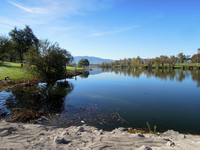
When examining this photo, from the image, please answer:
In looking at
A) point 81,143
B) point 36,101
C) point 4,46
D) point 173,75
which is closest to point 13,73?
point 4,46

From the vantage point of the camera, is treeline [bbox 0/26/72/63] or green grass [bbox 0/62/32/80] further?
Result: treeline [bbox 0/26/72/63]

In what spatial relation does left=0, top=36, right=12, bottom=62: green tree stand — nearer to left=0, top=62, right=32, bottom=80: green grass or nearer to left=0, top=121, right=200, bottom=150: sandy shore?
left=0, top=62, right=32, bottom=80: green grass

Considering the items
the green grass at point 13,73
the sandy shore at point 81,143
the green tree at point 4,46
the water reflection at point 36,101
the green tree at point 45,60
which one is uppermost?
the green tree at point 4,46

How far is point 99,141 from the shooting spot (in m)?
6.66

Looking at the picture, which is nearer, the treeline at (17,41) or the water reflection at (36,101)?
the water reflection at (36,101)

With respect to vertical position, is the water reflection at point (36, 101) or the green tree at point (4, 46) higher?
the green tree at point (4, 46)

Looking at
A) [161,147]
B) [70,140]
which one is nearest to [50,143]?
[70,140]

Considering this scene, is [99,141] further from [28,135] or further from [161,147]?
[28,135]

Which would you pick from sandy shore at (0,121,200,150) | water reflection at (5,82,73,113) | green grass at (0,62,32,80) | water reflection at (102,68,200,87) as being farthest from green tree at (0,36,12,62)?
water reflection at (102,68,200,87)

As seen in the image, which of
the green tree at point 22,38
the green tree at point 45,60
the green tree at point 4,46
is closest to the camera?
the green tree at point 45,60

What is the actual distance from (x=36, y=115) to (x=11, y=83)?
60.1ft

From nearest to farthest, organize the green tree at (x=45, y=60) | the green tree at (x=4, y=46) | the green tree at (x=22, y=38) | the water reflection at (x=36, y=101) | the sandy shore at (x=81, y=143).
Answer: the sandy shore at (x=81, y=143), the water reflection at (x=36, y=101), the green tree at (x=45, y=60), the green tree at (x=4, y=46), the green tree at (x=22, y=38)

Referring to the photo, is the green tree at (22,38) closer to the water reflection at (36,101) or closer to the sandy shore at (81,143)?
the water reflection at (36,101)

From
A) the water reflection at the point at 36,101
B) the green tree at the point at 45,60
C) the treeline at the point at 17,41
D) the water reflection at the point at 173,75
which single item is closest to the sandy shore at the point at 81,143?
the water reflection at the point at 36,101
